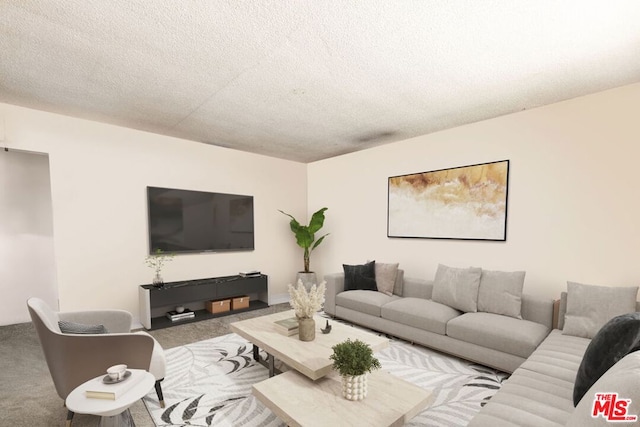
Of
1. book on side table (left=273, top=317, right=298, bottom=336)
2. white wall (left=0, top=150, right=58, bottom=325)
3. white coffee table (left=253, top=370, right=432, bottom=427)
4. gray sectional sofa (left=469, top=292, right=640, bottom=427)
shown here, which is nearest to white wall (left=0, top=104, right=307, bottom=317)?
white wall (left=0, top=150, right=58, bottom=325)

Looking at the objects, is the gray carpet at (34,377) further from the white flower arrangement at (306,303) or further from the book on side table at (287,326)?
the white flower arrangement at (306,303)

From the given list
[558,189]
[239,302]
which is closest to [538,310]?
[558,189]

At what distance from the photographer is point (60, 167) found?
342cm

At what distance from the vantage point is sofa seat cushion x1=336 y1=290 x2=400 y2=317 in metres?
3.51

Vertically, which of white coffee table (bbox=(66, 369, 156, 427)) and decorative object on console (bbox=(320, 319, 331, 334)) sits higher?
white coffee table (bbox=(66, 369, 156, 427))

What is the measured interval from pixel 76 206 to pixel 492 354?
4798mm

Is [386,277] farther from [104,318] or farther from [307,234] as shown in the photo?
[104,318]

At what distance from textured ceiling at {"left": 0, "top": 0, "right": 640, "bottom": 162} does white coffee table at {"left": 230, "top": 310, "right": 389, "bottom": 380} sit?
224 centimetres

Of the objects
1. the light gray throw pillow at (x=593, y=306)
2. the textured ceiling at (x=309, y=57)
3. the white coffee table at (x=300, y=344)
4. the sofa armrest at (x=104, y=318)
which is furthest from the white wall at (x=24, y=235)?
the light gray throw pillow at (x=593, y=306)

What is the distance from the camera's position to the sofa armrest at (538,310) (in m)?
2.71

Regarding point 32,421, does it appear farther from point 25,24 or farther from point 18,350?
point 25,24

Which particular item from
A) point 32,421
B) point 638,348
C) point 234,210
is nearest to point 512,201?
point 638,348

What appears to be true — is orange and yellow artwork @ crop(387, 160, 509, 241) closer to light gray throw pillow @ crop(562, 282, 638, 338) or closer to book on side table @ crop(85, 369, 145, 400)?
light gray throw pillow @ crop(562, 282, 638, 338)

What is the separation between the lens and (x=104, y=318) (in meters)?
2.43
